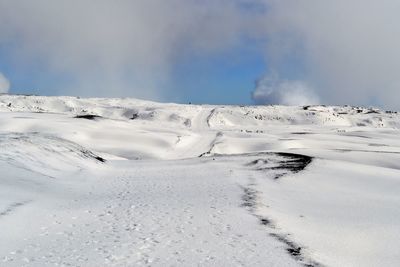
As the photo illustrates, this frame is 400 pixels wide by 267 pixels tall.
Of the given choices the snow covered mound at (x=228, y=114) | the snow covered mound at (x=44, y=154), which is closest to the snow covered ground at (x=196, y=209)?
the snow covered mound at (x=44, y=154)

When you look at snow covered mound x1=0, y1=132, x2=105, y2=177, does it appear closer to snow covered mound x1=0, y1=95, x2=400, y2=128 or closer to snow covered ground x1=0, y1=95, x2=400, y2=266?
snow covered ground x1=0, y1=95, x2=400, y2=266

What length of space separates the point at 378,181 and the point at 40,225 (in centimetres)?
1104

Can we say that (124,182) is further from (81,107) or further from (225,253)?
(81,107)

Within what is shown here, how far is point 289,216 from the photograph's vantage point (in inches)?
436

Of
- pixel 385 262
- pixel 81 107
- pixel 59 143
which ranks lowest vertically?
pixel 385 262

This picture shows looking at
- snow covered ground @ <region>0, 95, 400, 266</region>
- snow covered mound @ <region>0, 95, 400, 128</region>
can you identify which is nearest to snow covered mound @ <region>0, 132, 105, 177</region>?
snow covered ground @ <region>0, 95, 400, 266</region>

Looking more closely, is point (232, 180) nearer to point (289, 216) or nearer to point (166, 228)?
point (289, 216)

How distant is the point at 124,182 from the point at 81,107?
215 feet

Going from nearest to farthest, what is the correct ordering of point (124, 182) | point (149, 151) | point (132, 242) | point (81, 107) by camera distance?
point (132, 242), point (124, 182), point (149, 151), point (81, 107)

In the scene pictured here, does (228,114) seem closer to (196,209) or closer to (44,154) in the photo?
(44,154)

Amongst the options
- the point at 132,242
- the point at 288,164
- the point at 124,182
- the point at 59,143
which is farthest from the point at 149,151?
the point at 132,242

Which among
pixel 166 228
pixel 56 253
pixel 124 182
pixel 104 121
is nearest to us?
pixel 56 253

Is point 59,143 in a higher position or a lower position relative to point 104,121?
lower

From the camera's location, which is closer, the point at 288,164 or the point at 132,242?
the point at 132,242
